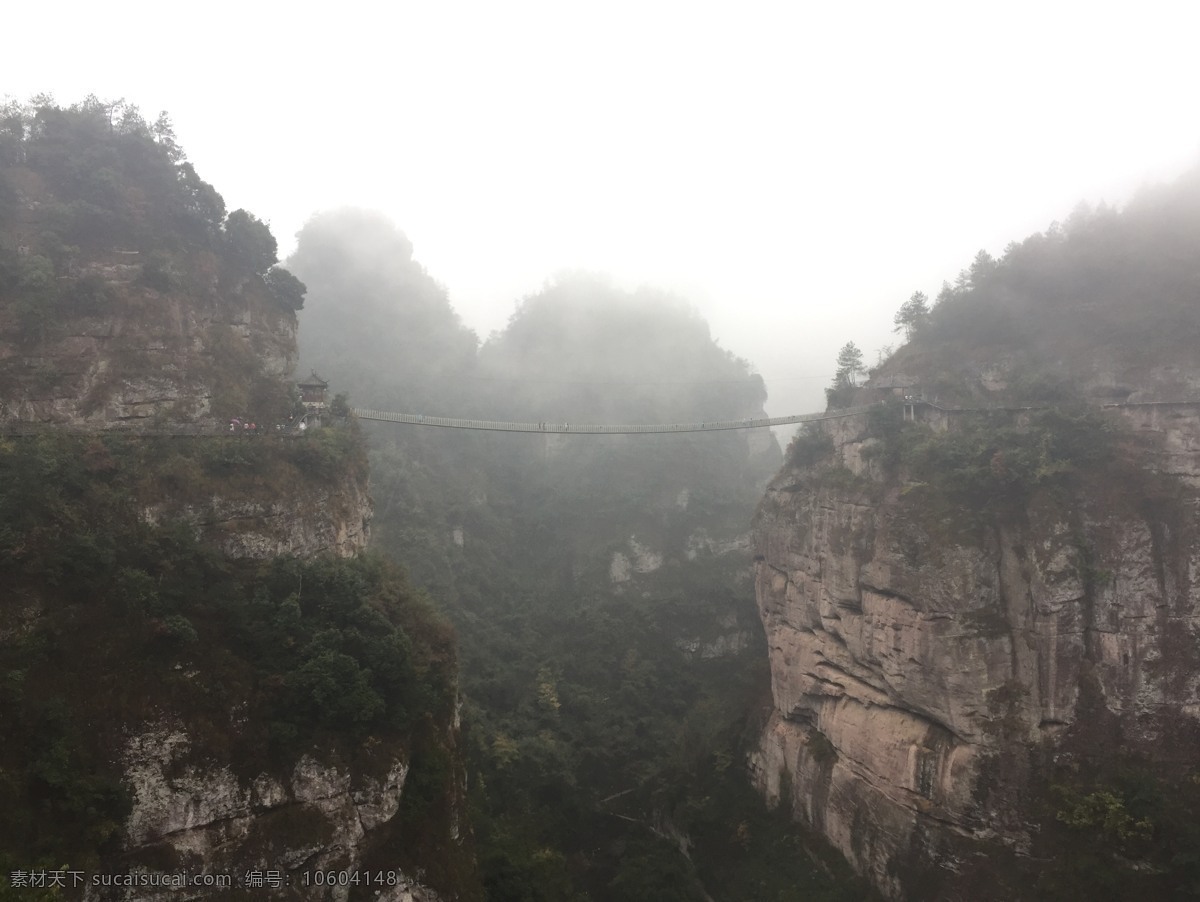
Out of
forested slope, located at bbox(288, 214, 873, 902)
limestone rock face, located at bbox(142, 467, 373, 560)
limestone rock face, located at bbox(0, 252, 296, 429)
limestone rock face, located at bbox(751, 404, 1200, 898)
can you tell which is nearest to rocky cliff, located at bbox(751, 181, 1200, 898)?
limestone rock face, located at bbox(751, 404, 1200, 898)

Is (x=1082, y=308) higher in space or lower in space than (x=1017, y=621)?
higher

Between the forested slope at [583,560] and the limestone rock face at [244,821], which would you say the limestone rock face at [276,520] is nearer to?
the limestone rock face at [244,821]

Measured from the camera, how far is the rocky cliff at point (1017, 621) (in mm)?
20391

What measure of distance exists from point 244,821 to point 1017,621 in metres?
22.9

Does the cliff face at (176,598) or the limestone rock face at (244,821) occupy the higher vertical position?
the cliff face at (176,598)

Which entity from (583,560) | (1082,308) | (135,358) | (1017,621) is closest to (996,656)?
(1017,621)

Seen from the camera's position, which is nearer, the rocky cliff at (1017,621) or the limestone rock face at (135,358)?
the limestone rock face at (135,358)

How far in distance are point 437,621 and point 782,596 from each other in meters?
17.3

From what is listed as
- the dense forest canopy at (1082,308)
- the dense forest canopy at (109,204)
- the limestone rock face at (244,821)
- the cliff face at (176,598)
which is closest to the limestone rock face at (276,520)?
the cliff face at (176,598)

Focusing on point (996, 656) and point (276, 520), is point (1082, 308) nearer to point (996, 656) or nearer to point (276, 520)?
point (996, 656)

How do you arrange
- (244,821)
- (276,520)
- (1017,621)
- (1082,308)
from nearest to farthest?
(244,821) → (276,520) → (1017,621) → (1082,308)

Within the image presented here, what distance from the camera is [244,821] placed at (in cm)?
1445

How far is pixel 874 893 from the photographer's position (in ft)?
76.4

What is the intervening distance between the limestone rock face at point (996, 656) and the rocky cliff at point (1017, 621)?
64mm
